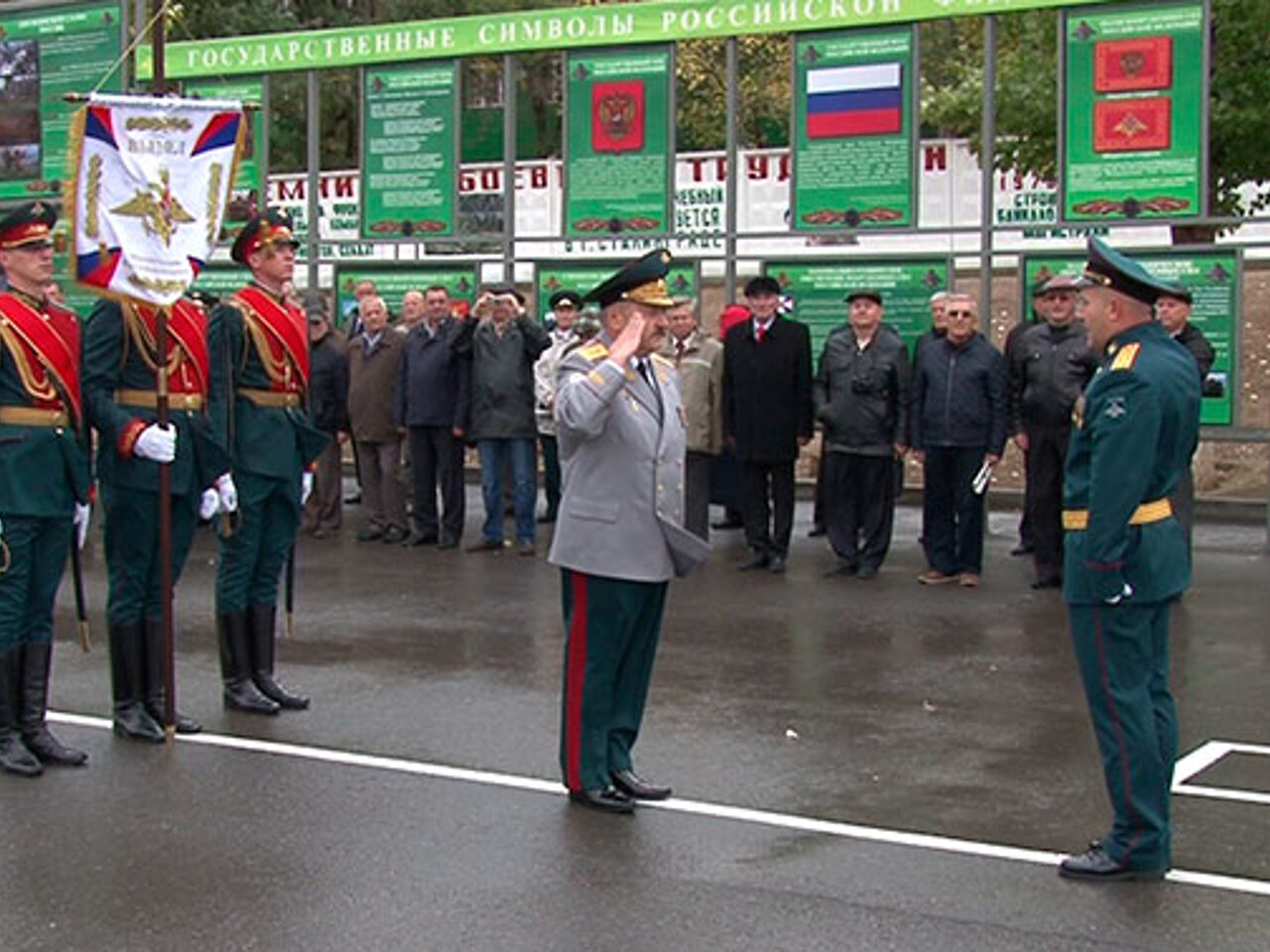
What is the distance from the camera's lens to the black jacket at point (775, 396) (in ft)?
45.0

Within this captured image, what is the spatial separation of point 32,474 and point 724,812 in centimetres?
289

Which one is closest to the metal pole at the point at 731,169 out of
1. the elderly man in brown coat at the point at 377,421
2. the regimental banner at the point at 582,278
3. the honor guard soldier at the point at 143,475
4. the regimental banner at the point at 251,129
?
the regimental banner at the point at 582,278

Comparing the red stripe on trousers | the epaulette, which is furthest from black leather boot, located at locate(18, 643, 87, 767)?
the epaulette

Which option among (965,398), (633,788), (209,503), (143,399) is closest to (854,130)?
(965,398)

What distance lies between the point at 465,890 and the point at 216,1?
28.7 metres

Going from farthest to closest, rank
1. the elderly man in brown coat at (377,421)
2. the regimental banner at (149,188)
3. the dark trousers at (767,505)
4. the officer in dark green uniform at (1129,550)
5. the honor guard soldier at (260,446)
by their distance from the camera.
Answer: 1. the elderly man in brown coat at (377,421)
2. the dark trousers at (767,505)
3. the honor guard soldier at (260,446)
4. the regimental banner at (149,188)
5. the officer in dark green uniform at (1129,550)

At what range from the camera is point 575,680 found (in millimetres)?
7223

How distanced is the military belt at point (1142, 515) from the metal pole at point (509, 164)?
11128 mm

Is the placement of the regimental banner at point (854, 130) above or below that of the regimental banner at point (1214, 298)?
above

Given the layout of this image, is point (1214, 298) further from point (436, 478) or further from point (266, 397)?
point (266, 397)

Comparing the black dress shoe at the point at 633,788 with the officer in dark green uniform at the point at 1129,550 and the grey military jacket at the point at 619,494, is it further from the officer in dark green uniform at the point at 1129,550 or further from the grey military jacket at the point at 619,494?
the officer in dark green uniform at the point at 1129,550

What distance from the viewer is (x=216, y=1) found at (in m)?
32.8

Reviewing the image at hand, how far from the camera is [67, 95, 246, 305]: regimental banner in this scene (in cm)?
818

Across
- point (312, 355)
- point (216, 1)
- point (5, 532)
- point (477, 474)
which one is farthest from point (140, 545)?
point (216, 1)
